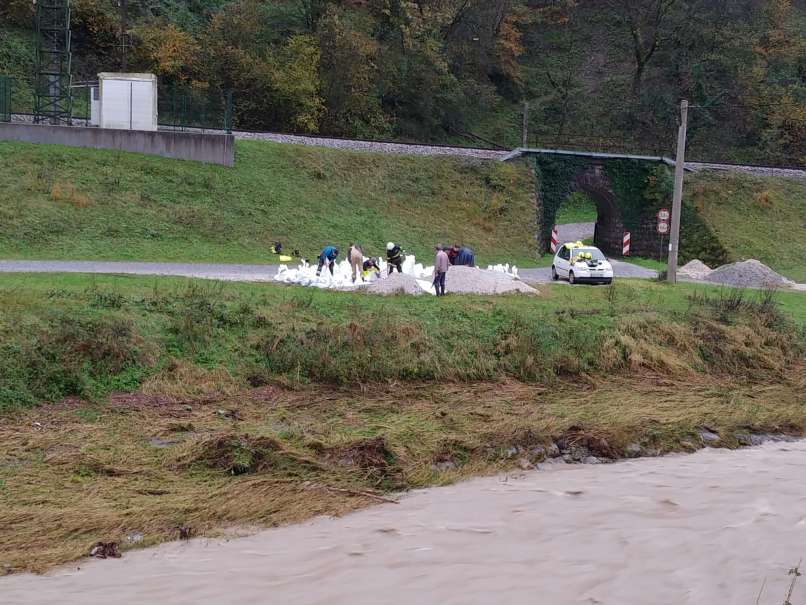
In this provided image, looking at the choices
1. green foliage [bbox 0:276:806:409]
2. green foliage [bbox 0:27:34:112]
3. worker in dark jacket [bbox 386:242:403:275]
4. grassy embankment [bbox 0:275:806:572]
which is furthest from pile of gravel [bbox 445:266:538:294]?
green foliage [bbox 0:27:34:112]

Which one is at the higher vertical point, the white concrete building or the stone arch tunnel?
the white concrete building

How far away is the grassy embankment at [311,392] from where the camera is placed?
11.8 metres

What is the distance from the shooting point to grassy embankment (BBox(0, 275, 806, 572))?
11844mm

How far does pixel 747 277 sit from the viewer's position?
34.3 meters

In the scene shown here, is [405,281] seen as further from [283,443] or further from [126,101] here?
[126,101]

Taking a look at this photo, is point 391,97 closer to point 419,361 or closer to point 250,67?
point 250,67

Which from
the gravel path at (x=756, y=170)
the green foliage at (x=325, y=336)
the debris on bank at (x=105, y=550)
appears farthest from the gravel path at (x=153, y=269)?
the gravel path at (x=756, y=170)

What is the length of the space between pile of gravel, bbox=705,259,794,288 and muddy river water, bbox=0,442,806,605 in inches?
880

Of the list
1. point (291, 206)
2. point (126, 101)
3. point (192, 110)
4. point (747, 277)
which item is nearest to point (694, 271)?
point (747, 277)

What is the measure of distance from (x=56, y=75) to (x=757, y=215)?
35.3 meters

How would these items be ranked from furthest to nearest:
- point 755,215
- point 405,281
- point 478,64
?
point 478,64 < point 755,215 < point 405,281

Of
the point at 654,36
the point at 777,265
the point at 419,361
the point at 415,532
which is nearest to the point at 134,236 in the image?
the point at 419,361

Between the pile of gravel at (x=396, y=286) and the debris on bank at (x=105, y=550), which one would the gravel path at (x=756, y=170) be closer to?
the pile of gravel at (x=396, y=286)

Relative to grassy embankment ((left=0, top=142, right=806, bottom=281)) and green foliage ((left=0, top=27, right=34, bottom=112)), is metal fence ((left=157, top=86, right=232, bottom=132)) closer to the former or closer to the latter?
grassy embankment ((left=0, top=142, right=806, bottom=281))
